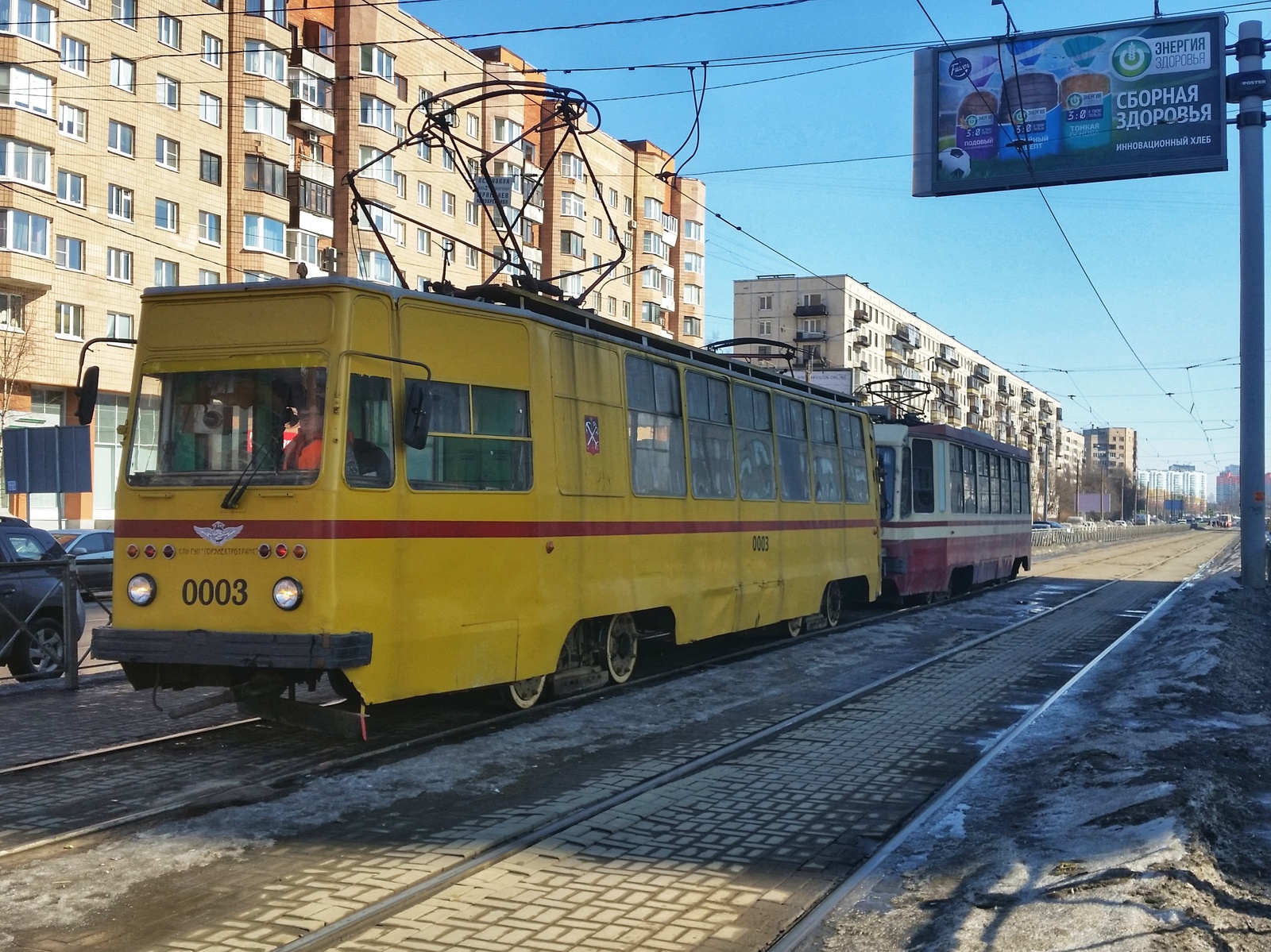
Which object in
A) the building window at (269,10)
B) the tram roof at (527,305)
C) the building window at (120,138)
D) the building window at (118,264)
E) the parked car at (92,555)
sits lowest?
the parked car at (92,555)

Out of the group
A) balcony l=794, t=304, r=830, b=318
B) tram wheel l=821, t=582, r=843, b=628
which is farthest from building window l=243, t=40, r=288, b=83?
balcony l=794, t=304, r=830, b=318

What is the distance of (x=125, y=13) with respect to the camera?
40438mm

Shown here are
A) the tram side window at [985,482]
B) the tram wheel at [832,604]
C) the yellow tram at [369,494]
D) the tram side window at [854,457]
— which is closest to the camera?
the yellow tram at [369,494]

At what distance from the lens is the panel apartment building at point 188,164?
37656 millimetres

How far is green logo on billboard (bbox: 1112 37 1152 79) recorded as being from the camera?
2056 cm

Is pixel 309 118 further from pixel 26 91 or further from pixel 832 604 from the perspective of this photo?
pixel 832 604

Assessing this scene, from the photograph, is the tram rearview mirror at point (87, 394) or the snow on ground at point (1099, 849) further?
the tram rearview mirror at point (87, 394)

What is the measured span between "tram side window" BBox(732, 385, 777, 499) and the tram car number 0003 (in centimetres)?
678

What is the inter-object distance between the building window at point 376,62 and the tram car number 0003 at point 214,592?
44445mm

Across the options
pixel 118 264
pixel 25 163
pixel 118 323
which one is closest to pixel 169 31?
pixel 25 163

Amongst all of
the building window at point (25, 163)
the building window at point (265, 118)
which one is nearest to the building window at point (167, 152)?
the building window at point (265, 118)

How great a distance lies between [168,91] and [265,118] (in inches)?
155

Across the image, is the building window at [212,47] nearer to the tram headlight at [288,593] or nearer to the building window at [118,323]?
the building window at [118,323]

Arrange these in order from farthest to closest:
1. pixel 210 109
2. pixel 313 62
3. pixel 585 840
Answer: pixel 313 62, pixel 210 109, pixel 585 840
